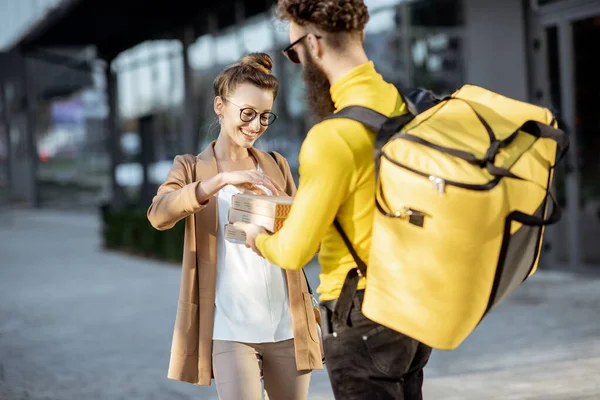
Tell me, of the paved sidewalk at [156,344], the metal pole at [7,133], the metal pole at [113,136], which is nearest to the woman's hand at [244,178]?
the paved sidewalk at [156,344]

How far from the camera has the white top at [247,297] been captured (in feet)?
10.7

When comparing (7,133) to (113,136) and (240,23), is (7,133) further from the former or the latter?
(240,23)

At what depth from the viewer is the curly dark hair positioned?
2.27 meters

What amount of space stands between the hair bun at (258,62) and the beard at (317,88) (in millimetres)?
952

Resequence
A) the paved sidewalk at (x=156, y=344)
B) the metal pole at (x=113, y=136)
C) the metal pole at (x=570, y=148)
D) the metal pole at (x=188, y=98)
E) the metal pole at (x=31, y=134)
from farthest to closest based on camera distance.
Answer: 1. the metal pole at (x=31, y=134)
2. the metal pole at (x=113, y=136)
3. the metal pole at (x=188, y=98)
4. the metal pole at (x=570, y=148)
5. the paved sidewalk at (x=156, y=344)

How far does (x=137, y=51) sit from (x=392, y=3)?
12.6 m

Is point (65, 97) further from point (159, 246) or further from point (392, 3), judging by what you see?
point (392, 3)

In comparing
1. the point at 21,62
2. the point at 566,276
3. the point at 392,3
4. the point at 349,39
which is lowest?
the point at 566,276

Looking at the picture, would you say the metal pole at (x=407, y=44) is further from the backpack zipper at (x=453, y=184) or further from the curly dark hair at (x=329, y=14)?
the backpack zipper at (x=453, y=184)

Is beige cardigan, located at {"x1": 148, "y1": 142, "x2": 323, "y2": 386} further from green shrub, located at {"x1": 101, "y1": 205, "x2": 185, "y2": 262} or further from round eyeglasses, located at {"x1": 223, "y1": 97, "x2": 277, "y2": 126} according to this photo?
green shrub, located at {"x1": 101, "y1": 205, "x2": 185, "y2": 262}

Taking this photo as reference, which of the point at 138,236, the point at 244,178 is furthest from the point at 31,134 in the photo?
the point at 244,178

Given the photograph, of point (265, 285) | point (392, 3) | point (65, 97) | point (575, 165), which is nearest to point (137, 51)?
point (65, 97)

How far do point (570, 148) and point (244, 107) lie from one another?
7.79 m

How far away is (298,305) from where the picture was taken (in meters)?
3.29
